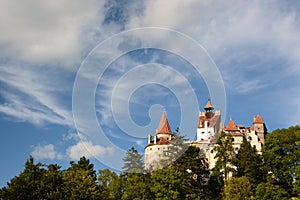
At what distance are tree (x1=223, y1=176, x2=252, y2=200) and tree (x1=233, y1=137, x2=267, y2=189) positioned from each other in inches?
171

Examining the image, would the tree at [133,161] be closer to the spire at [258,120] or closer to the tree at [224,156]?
the tree at [224,156]

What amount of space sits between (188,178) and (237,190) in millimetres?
5700

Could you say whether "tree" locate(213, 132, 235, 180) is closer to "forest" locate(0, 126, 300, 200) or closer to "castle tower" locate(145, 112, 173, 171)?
"forest" locate(0, 126, 300, 200)

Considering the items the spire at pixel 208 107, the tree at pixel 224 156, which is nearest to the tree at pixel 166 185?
the tree at pixel 224 156

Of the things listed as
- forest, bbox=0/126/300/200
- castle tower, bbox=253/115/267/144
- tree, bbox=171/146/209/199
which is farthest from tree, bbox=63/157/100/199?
castle tower, bbox=253/115/267/144

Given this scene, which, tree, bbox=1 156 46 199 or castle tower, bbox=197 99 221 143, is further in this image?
castle tower, bbox=197 99 221 143

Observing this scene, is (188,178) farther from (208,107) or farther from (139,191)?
(208,107)

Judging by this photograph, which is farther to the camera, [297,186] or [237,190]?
[297,186]

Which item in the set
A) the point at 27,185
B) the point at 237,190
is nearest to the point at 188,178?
the point at 237,190

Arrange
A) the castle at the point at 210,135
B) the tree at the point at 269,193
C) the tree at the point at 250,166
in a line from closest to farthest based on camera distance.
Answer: the tree at the point at 269,193 < the tree at the point at 250,166 < the castle at the point at 210,135

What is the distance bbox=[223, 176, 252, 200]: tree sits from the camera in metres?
45.0

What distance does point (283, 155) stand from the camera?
56188 mm

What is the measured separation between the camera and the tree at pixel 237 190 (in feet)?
148

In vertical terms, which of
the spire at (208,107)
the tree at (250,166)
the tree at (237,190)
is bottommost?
the tree at (237,190)
